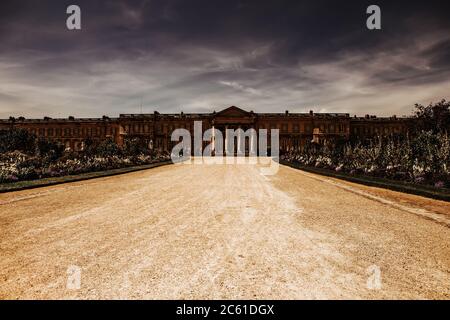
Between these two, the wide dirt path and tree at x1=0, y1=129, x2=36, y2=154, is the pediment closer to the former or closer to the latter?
tree at x1=0, y1=129, x2=36, y2=154

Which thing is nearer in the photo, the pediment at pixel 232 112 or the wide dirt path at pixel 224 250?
the wide dirt path at pixel 224 250

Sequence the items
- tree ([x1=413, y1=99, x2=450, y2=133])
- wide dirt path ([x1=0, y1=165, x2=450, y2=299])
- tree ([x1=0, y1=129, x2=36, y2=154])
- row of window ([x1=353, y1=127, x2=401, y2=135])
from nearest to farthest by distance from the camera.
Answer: wide dirt path ([x1=0, y1=165, x2=450, y2=299]), tree ([x1=0, y1=129, x2=36, y2=154]), tree ([x1=413, y1=99, x2=450, y2=133]), row of window ([x1=353, y1=127, x2=401, y2=135])

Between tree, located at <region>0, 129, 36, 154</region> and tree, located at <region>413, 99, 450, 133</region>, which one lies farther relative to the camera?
tree, located at <region>413, 99, 450, 133</region>

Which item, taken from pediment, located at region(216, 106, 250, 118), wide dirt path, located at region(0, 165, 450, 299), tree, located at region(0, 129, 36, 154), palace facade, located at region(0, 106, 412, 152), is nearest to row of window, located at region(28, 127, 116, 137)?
palace facade, located at region(0, 106, 412, 152)

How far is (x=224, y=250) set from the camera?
4.29m

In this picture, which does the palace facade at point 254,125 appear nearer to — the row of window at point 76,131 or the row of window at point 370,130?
the row of window at point 370,130

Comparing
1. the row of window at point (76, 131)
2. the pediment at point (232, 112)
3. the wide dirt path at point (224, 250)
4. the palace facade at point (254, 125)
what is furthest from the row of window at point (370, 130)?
the wide dirt path at point (224, 250)

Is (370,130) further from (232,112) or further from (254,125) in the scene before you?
(232,112)

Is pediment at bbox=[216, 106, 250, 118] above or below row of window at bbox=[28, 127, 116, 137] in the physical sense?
above

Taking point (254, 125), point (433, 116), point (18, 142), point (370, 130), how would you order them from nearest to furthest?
point (18, 142), point (433, 116), point (254, 125), point (370, 130)

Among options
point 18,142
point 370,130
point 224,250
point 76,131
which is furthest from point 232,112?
point 224,250

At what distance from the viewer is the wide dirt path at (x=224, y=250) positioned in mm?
3088

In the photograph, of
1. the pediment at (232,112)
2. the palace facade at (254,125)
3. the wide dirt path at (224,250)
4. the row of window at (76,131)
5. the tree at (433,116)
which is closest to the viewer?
the wide dirt path at (224,250)

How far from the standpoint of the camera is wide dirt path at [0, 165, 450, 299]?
3088 mm
